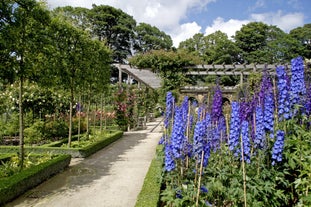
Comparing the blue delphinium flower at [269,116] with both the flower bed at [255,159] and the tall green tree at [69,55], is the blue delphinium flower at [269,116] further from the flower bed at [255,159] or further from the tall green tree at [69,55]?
the tall green tree at [69,55]

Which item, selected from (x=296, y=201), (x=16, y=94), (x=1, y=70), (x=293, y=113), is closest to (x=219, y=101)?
(x=293, y=113)

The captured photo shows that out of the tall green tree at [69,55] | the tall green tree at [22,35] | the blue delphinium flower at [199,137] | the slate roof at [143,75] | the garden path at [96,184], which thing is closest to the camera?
the blue delphinium flower at [199,137]

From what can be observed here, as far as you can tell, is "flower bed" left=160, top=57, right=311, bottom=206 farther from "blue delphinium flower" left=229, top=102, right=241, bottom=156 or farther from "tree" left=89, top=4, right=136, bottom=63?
"tree" left=89, top=4, right=136, bottom=63

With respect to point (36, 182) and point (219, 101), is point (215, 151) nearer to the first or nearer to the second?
point (219, 101)

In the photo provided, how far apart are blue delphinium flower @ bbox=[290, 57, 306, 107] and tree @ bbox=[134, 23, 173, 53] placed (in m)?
36.0

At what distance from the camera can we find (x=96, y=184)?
5730 millimetres

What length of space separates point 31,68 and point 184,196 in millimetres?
3940

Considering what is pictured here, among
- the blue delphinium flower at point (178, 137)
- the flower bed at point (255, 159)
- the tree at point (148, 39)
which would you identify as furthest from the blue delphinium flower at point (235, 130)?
the tree at point (148, 39)

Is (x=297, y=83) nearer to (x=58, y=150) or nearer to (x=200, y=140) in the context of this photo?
(x=200, y=140)

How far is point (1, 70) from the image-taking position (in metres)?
5.00

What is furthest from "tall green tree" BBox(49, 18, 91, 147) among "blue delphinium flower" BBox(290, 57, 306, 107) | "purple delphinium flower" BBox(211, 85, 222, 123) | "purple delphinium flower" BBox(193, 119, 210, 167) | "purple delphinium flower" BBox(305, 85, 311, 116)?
"purple delphinium flower" BBox(305, 85, 311, 116)

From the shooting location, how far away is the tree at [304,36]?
3219 centimetres

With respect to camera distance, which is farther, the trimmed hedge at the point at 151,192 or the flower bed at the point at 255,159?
the trimmed hedge at the point at 151,192

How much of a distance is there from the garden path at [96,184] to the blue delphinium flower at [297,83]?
111 inches
